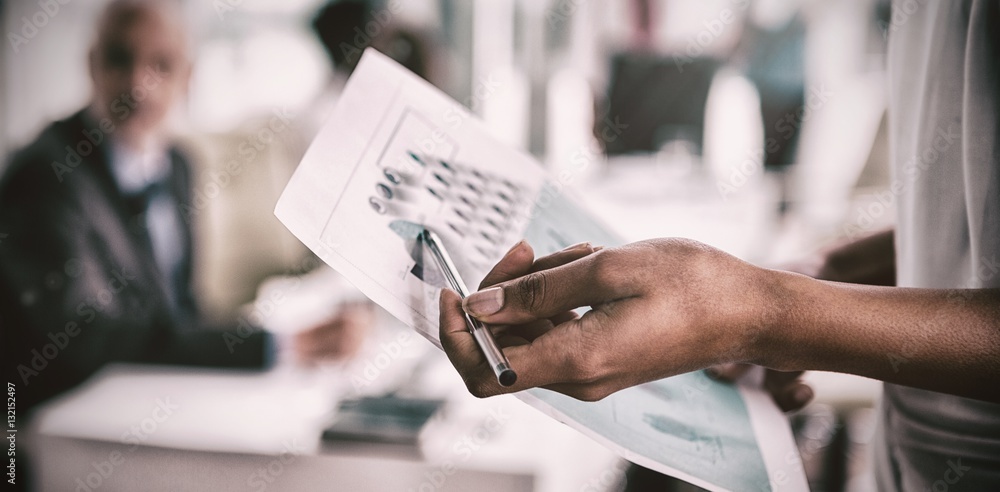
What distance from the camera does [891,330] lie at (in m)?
0.38

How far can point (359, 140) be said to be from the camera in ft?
1.49

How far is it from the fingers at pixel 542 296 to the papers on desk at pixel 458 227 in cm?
6

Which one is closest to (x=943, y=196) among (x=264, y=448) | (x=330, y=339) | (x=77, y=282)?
(x=264, y=448)

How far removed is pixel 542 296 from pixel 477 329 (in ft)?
0.15

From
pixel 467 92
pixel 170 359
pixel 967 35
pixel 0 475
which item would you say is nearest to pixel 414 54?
pixel 467 92

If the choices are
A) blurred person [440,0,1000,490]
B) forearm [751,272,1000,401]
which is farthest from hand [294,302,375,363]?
forearm [751,272,1000,401]

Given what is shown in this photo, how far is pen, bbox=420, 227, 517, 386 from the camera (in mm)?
328

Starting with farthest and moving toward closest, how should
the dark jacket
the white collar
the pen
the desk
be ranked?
the white collar < the dark jacket < the desk < the pen

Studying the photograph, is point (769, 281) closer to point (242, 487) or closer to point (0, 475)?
point (242, 487)

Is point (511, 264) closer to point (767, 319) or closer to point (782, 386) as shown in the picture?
point (767, 319)

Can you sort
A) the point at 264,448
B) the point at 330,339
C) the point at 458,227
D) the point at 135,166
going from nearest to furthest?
the point at 458,227, the point at 264,448, the point at 330,339, the point at 135,166

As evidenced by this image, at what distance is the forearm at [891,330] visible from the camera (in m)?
0.37

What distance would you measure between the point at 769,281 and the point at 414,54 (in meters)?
1.62

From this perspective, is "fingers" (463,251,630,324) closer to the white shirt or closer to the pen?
the pen
